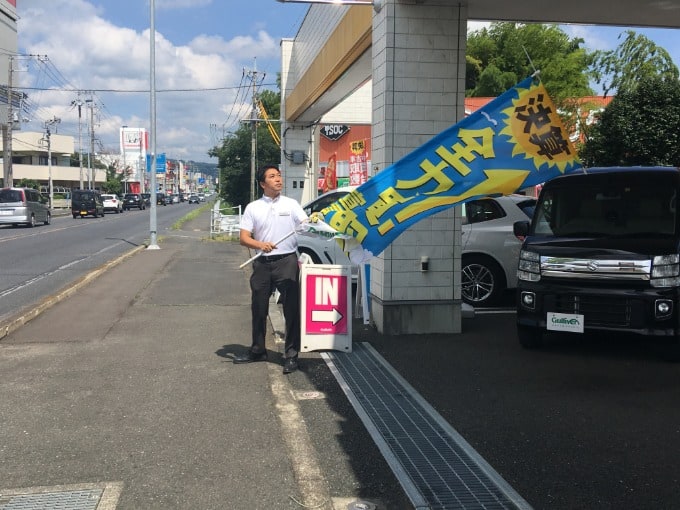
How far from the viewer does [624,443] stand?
4566mm

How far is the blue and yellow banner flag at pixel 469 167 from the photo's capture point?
20.8 ft

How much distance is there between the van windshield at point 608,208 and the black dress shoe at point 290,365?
3.20m

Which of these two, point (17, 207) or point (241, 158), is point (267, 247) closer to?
point (17, 207)

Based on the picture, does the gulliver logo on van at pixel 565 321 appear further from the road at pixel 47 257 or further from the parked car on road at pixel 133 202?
the parked car on road at pixel 133 202

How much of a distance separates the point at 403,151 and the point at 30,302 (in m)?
6.87

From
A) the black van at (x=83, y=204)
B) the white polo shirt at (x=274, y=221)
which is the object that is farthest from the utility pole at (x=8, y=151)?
the white polo shirt at (x=274, y=221)

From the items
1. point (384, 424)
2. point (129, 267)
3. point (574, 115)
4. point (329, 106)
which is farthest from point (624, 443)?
point (574, 115)

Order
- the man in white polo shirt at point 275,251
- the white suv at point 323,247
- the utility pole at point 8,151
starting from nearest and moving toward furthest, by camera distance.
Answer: the man in white polo shirt at point 275,251 → the white suv at point 323,247 → the utility pole at point 8,151

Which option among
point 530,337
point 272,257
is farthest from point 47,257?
point 530,337

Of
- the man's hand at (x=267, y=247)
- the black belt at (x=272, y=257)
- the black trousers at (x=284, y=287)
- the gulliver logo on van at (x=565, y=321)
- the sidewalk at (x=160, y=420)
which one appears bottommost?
the sidewalk at (x=160, y=420)

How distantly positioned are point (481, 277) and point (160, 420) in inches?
250

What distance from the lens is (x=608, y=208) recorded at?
728 cm

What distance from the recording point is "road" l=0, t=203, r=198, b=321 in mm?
12115

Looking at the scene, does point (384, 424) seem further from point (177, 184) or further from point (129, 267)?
point (177, 184)
